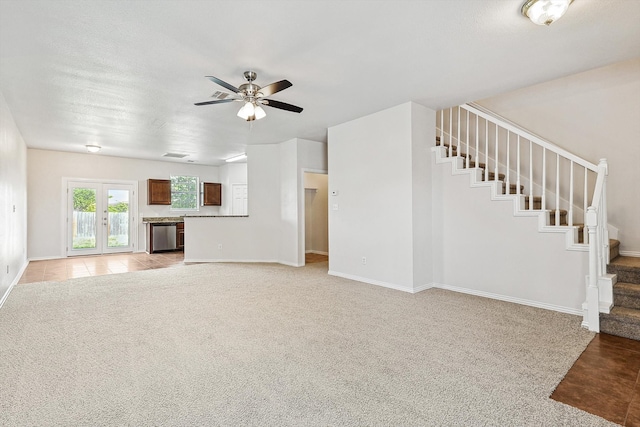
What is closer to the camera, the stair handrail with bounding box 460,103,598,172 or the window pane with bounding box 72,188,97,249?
the stair handrail with bounding box 460,103,598,172

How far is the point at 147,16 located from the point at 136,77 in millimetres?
1351

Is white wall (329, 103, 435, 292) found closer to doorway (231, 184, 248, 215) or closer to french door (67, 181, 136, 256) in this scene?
doorway (231, 184, 248, 215)

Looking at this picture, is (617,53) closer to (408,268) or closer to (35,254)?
(408,268)

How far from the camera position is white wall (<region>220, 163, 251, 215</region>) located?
10289 millimetres

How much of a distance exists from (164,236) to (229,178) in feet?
8.59

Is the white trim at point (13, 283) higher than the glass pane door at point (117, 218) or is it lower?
lower

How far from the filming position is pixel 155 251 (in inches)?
352

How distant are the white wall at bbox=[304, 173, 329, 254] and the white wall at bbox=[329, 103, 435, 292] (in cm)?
299

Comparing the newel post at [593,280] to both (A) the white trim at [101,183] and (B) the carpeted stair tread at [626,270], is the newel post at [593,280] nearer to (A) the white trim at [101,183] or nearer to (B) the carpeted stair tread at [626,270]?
(B) the carpeted stair tread at [626,270]

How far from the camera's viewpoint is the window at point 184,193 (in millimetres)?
9828

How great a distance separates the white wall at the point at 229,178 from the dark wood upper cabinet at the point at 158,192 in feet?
5.49

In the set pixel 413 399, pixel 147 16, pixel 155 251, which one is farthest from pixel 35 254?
pixel 413 399

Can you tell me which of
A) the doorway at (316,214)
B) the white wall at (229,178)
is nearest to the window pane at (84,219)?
the white wall at (229,178)

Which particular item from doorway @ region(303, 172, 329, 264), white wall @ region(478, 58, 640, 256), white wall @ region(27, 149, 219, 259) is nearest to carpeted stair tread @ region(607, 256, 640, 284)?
white wall @ region(478, 58, 640, 256)
